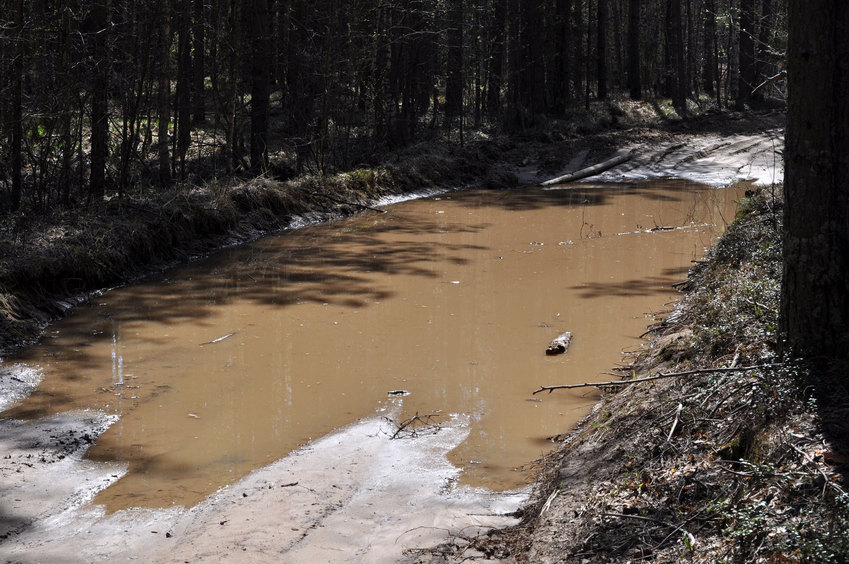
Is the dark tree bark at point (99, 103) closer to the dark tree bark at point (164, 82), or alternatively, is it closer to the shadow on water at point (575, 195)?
the dark tree bark at point (164, 82)

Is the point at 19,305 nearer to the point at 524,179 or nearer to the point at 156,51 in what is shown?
the point at 156,51

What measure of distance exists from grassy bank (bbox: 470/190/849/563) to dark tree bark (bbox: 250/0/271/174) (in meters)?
12.7

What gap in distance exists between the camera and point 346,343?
8883 mm

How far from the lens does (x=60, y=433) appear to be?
6.47 metres

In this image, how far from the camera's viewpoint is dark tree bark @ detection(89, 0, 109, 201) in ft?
43.4

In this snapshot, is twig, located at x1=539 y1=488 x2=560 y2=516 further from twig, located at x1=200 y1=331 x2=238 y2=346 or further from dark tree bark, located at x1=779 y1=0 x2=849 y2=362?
twig, located at x1=200 y1=331 x2=238 y2=346

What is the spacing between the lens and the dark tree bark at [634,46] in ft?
112

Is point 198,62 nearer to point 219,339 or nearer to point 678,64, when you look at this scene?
point 219,339

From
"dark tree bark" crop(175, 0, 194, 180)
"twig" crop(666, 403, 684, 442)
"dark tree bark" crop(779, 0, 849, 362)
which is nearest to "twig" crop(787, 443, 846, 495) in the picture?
"twig" crop(666, 403, 684, 442)

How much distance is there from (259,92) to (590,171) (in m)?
9.37

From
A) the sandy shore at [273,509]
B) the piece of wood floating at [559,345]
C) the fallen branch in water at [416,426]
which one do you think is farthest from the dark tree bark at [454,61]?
the sandy shore at [273,509]

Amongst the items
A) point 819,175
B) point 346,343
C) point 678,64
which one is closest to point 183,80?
point 346,343

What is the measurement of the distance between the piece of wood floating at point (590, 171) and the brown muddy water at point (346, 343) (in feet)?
22.9

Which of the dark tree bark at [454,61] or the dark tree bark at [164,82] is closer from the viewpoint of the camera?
the dark tree bark at [164,82]
